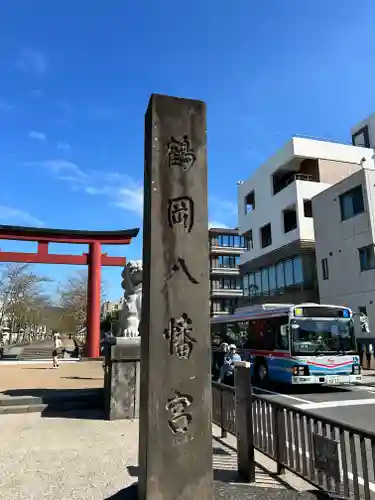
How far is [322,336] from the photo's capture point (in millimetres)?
12672

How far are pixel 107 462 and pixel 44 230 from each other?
20.5 metres

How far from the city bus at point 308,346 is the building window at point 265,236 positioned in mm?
18274

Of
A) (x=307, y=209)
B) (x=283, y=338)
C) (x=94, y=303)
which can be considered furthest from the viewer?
(x=307, y=209)

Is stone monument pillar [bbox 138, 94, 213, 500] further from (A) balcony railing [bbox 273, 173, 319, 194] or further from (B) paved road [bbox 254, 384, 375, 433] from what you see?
(A) balcony railing [bbox 273, 173, 319, 194]

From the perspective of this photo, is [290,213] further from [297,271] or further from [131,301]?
[131,301]

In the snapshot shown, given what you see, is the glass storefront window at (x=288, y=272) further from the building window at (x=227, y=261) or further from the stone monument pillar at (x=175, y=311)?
the stone monument pillar at (x=175, y=311)

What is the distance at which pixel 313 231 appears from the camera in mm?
27719

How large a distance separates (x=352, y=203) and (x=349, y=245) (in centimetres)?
254

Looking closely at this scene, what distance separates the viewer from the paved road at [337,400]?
28.1ft

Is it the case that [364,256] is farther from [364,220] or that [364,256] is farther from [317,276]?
[317,276]

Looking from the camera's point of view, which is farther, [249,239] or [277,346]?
[249,239]

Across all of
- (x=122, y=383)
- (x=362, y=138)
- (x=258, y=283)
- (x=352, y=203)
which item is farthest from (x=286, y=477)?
(x=362, y=138)

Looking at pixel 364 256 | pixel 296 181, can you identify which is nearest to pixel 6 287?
pixel 296 181

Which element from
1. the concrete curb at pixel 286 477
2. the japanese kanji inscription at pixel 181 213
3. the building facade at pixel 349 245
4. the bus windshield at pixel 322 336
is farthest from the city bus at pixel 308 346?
the japanese kanji inscription at pixel 181 213
